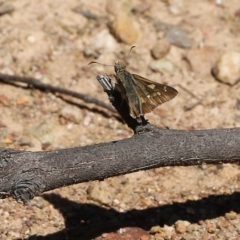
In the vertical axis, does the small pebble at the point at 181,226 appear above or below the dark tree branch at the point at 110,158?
below

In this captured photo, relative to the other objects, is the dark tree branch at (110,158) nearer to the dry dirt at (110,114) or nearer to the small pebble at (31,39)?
the dry dirt at (110,114)

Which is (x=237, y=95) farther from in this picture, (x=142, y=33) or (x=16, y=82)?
(x=16, y=82)

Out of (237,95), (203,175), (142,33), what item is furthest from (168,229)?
(142,33)

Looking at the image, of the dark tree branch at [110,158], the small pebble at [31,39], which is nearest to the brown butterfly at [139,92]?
the dark tree branch at [110,158]

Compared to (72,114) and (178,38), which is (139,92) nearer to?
(72,114)

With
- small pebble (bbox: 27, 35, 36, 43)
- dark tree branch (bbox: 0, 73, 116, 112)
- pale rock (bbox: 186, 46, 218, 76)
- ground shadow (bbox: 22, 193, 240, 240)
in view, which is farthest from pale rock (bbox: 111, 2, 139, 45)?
ground shadow (bbox: 22, 193, 240, 240)
